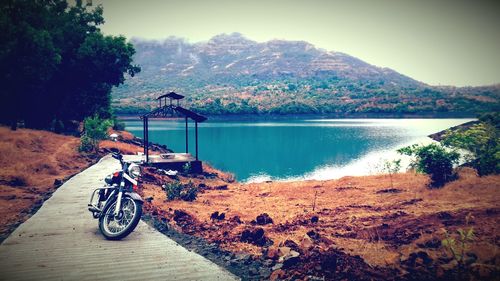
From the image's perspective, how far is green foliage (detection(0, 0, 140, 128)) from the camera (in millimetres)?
24141

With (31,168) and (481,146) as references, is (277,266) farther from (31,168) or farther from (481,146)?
(481,146)

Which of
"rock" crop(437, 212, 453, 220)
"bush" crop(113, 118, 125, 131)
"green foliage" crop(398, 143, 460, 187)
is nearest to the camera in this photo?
"rock" crop(437, 212, 453, 220)

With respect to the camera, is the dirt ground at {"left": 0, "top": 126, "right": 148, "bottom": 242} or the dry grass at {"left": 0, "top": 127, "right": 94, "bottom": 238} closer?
the dirt ground at {"left": 0, "top": 126, "right": 148, "bottom": 242}

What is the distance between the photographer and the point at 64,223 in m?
8.18

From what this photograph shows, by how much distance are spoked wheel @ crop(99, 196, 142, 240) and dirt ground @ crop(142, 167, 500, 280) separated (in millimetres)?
1738

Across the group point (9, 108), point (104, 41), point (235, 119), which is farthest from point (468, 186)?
point (235, 119)

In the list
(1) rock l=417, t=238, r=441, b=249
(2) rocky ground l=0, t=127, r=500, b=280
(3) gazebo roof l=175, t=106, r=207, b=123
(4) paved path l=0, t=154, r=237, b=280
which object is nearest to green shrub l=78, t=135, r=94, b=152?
(2) rocky ground l=0, t=127, r=500, b=280

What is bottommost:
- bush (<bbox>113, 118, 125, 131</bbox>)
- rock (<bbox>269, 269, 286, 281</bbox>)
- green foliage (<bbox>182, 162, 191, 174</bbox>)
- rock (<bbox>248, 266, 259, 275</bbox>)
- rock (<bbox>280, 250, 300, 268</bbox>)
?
green foliage (<bbox>182, 162, 191, 174</bbox>)

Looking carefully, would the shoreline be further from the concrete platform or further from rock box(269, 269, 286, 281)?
rock box(269, 269, 286, 281)

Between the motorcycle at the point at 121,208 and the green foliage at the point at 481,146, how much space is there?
1443 cm

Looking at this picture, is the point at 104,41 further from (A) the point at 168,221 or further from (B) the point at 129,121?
(B) the point at 129,121

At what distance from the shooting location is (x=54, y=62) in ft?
84.3

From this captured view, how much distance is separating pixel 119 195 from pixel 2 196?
274 inches

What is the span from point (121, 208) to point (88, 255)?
1.28 meters
